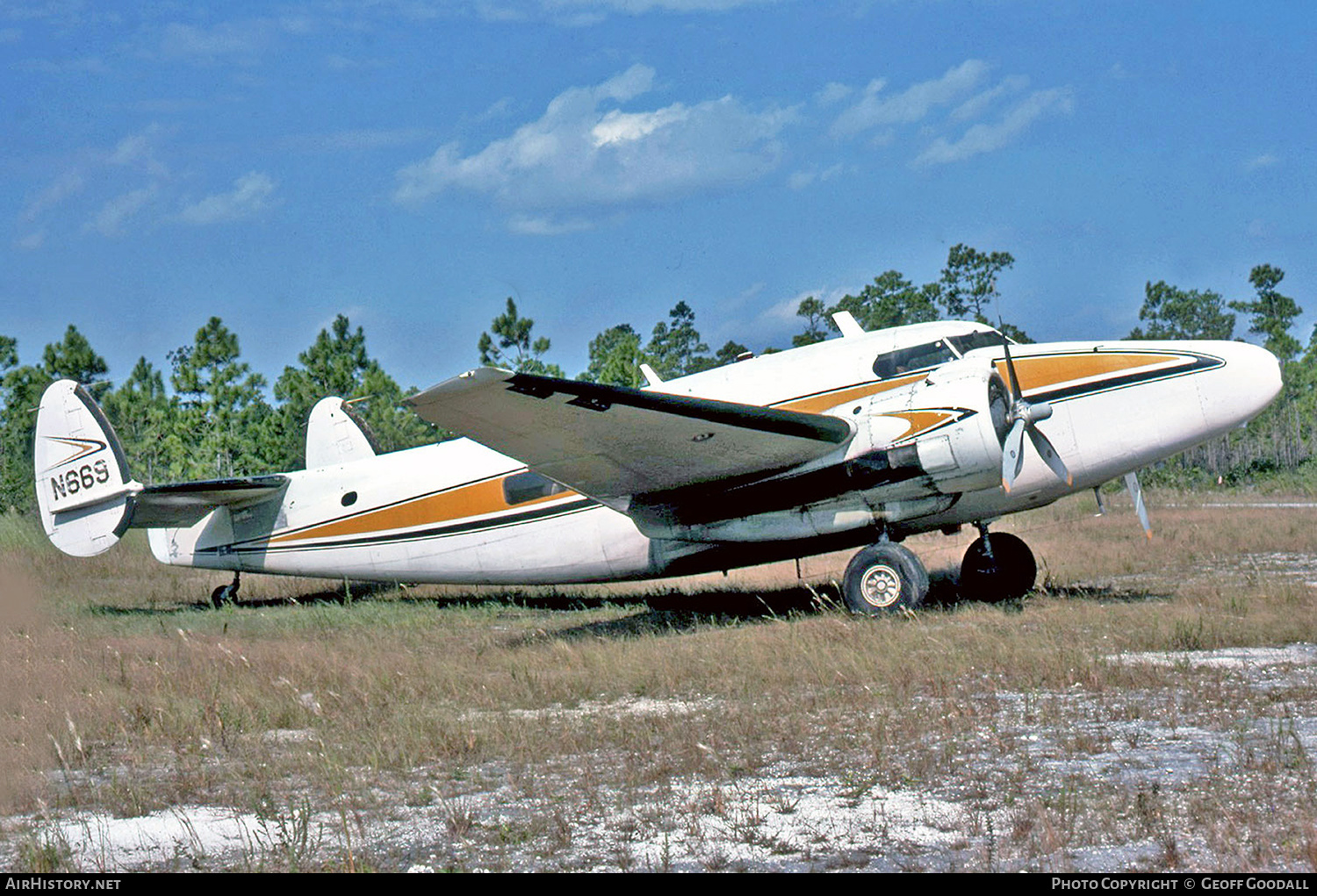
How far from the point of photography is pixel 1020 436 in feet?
38.3

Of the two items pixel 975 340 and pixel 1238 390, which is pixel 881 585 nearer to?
pixel 975 340

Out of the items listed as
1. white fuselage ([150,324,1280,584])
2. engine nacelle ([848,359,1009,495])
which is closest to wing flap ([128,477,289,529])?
white fuselage ([150,324,1280,584])

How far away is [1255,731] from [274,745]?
6.23 metres

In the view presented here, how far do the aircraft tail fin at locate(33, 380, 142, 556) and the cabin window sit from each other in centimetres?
558

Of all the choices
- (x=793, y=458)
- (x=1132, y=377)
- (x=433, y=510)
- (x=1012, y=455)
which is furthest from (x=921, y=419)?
(x=433, y=510)

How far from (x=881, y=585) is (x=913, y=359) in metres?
2.74

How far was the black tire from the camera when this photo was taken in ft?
44.9

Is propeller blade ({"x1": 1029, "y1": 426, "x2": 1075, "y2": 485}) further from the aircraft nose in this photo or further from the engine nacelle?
the aircraft nose

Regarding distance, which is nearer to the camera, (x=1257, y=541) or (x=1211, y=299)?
(x=1257, y=541)

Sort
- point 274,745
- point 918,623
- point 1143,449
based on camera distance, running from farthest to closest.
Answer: point 1143,449
point 918,623
point 274,745

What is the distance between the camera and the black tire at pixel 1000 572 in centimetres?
1368

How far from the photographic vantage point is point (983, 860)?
4.57m
